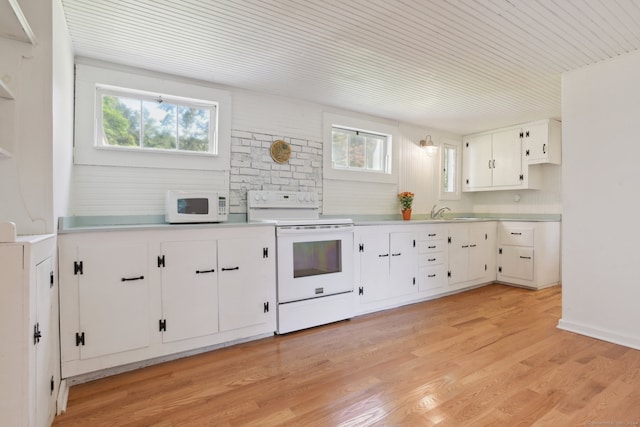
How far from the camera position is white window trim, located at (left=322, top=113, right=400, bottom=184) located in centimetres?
386

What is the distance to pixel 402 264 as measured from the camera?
3693 millimetres

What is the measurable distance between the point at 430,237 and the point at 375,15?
2595mm

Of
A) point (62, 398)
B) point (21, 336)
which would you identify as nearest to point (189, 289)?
point (62, 398)

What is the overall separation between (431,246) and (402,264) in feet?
1.69

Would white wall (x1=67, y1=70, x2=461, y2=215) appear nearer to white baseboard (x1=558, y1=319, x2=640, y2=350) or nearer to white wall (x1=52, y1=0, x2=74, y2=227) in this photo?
white wall (x1=52, y1=0, x2=74, y2=227)

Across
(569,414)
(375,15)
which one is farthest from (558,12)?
(569,414)

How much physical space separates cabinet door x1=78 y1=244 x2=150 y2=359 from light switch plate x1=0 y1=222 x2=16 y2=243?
839mm

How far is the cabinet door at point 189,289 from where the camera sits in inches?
93.4

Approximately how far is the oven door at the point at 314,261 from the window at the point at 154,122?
3.97 feet

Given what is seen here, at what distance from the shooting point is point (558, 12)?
6.85 feet

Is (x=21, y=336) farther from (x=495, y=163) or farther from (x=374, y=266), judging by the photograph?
(x=495, y=163)

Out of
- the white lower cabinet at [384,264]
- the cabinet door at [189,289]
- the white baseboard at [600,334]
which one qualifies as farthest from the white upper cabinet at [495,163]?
the cabinet door at [189,289]

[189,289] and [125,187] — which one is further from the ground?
[125,187]

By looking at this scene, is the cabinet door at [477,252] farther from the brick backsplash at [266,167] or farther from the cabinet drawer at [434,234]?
the brick backsplash at [266,167]
